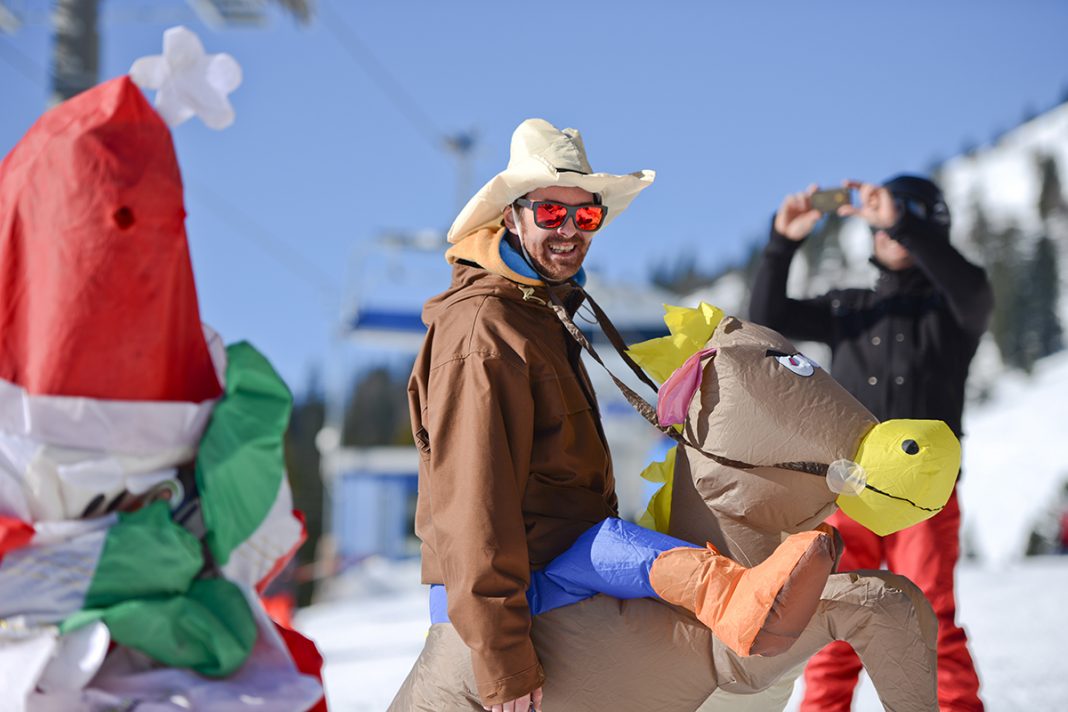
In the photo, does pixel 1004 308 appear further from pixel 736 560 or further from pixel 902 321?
pixel 736 560

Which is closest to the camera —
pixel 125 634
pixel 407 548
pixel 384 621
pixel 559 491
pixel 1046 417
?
pixel 559 491

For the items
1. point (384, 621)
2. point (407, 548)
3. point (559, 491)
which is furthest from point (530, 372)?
point (407, 548)

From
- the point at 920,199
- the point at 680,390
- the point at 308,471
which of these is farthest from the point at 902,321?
the point at 308,471

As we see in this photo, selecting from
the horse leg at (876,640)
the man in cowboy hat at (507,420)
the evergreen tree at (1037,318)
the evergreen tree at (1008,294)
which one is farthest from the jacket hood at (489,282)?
the evergreen tree at (1037,318)

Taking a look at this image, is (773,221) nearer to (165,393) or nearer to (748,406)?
(748,406)

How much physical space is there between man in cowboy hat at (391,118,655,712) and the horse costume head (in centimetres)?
24

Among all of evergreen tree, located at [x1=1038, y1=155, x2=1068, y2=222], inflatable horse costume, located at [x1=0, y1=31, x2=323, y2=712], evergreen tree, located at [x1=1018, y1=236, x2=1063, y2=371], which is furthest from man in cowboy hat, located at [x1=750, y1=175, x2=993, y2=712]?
evergreen tree, located at [x1=1038, y1=155, x2=1068, y2=222]

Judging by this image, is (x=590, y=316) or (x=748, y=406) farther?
(x=590, y=316)

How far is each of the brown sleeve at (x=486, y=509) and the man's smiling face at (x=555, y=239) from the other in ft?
1.13

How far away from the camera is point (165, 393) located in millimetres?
2766

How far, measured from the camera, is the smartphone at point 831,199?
133 inches

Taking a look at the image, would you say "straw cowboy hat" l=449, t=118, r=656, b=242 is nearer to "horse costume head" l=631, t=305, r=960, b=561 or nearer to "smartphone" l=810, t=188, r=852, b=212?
"horse costume head" l=631, t=305, r=960, b=561

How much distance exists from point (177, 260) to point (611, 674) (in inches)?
60.3

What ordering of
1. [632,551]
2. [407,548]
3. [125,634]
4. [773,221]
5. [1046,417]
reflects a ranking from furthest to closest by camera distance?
1. [1046,417]
2. [407,548]
3. [773,221]
4. [125,634]
5. [632,551]
